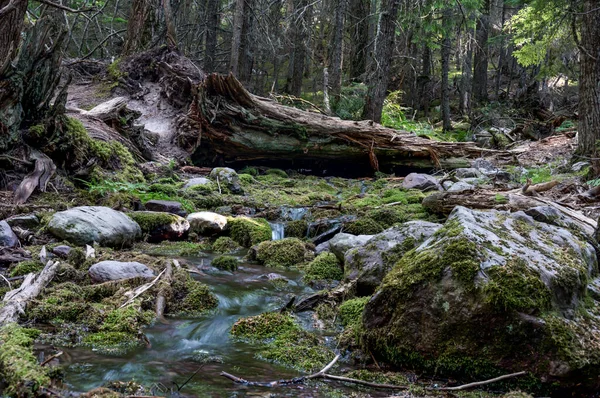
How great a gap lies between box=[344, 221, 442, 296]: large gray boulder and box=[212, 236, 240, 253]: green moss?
242 cm

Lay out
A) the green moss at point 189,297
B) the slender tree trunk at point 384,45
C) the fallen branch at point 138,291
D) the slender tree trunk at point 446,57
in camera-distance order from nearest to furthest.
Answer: the fallen branch at point 138,291 < the green moss at point 189,297 < the slender tree trunk at point 384,45 < the slender tree trunk at point 446,57

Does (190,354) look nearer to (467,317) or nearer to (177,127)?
(467,317)

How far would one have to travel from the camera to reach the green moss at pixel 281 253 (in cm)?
670

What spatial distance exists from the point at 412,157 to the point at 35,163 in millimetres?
9222

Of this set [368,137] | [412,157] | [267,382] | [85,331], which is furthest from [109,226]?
[412,157]

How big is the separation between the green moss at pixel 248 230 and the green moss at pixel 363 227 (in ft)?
4.23

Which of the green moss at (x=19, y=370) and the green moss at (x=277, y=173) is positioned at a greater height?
the green moss at (x=277, y=173)

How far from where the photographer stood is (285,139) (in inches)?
512

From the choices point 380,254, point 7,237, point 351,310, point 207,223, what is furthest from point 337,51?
point 351,310

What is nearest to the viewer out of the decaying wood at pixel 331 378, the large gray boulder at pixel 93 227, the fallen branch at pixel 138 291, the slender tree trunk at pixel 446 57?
the decaying wood at pixel 331 378

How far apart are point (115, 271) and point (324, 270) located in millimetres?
2405

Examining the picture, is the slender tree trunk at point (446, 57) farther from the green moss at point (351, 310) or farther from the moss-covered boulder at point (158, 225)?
the green moss at point (351, 310)

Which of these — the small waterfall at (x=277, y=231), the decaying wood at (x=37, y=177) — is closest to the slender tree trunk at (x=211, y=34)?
the decaying wood at (x=37, y=177)

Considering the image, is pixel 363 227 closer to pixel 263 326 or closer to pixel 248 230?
pixel 248 230
